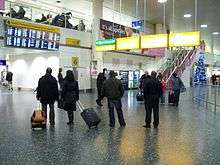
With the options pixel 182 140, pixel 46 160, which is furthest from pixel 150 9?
pixel 46 160

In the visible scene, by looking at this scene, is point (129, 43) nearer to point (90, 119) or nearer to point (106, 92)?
point (106, 92)

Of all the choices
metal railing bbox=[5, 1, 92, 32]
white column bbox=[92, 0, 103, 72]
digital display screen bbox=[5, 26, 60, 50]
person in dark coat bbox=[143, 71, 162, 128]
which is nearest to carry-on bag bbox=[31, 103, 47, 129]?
person in dark coat bbox=[143, 71, 162, 128]

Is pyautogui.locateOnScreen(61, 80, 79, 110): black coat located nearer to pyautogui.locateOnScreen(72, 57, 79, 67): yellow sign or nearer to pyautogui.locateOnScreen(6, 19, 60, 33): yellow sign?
pyautogui.locateOnScreen(6, 19, 60, 33): yellow sign

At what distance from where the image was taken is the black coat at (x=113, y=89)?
8.62 metres

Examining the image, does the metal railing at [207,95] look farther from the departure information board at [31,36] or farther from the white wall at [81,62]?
the departure information board at [31,36]

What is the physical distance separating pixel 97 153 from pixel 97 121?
2.72m

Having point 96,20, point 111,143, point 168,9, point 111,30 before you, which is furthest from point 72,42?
point 111,143

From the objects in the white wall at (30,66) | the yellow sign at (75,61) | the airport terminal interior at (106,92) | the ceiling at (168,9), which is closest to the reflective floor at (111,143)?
the airport terminal interior at (106,92)

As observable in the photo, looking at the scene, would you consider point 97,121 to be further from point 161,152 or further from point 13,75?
point 13,75

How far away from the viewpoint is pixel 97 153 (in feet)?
18.4

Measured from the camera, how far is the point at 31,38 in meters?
18.4

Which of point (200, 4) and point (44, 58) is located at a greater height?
point (200, 4)

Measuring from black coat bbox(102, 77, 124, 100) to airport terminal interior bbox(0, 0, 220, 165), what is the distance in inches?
1.1

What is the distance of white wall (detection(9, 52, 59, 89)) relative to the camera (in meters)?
21.1
